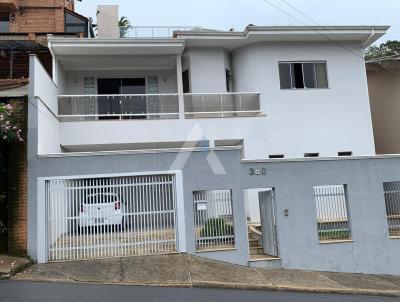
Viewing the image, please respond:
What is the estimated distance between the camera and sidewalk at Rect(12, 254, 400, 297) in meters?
9.43

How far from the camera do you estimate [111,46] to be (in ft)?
A: 53.6

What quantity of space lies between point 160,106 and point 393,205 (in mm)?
8873

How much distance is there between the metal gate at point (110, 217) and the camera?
1073 cm

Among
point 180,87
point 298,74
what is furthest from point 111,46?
point 298,74

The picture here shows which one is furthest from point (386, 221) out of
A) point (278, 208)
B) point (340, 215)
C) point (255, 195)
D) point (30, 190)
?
point (30, 190)

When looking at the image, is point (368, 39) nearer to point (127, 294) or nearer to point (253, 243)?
point (253, 243)

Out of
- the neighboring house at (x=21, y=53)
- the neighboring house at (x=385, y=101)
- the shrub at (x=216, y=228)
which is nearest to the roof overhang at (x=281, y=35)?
the neighboring house at (x=385, y=101)

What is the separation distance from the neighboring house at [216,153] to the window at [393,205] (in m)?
0.03

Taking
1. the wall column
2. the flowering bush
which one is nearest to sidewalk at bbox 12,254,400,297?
the flowering bush

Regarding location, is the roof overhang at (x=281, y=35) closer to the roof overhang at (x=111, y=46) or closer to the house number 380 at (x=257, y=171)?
the roof overhang at (x=111, y=46)

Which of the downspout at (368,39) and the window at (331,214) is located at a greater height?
→ the downspout at (368,39)

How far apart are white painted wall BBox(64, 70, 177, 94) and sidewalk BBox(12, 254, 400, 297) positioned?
376 inches

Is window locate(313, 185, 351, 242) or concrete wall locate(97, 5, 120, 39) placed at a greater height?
concrete wall locate(97, 5, 120, 39)

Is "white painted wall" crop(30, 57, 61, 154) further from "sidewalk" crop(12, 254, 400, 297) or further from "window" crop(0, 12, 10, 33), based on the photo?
"window" crop(0, 12, 10, 33)
